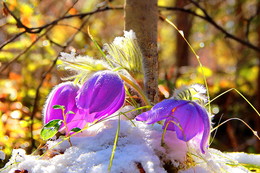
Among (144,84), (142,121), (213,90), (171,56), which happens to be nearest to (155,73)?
(144,84)

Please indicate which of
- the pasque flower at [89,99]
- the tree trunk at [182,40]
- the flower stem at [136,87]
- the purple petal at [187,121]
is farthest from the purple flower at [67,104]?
the tree trunk at [182,40]

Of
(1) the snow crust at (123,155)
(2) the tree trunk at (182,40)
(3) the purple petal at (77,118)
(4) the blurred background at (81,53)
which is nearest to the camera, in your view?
(1) the snow crust at (123,155)

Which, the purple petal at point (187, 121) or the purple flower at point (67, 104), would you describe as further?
the purple flower at point (67, 104)

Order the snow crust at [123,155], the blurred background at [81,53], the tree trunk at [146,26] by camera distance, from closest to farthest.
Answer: the snow crust at [123,155], the tree trunk at [146,26], the blurred background at [81,53]

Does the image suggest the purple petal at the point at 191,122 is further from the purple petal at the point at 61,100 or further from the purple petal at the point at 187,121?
the purple petal at the point at 61,100

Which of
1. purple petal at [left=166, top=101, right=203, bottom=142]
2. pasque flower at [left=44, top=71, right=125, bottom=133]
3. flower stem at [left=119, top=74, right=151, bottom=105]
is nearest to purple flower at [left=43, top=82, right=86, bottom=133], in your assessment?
pasque flower at [left=44, top=71, right=125, bottom=133]

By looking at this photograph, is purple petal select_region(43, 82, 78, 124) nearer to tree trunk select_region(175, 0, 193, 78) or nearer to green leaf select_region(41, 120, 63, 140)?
green leaf select_region(41, 120, 63, 140)

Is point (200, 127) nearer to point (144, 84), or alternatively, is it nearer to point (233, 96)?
point (144, 84)

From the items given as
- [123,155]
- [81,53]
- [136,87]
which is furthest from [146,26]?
[81,53]
